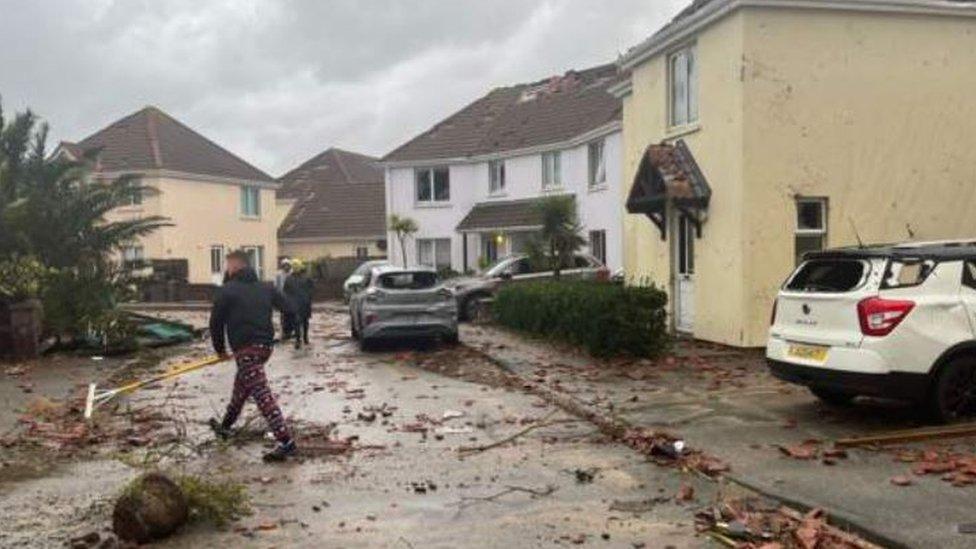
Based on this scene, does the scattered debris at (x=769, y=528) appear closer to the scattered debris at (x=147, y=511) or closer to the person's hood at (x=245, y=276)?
the scattered debris at (x=147, y=511)

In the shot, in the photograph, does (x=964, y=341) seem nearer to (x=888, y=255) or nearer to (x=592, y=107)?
(x=888, y=255)

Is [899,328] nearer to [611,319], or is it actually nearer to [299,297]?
[611,319]

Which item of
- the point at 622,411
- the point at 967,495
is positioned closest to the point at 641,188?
the point at 622,411

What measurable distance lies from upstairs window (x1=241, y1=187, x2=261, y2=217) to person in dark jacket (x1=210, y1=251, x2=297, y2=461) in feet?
135

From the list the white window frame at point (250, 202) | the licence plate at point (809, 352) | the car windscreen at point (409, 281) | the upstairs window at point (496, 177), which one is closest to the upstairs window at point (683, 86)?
the car windscreen at point (409, 281)

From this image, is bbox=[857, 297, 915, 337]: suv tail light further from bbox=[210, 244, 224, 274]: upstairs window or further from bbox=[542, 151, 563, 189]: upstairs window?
bbox=[210, 244, 224, 274]: upstairs window

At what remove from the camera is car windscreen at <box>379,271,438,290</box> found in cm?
1859

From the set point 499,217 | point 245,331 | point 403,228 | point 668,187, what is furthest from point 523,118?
point 245,331

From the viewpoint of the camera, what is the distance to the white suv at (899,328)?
9.10 meters

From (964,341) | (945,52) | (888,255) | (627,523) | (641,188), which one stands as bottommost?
(627,523)

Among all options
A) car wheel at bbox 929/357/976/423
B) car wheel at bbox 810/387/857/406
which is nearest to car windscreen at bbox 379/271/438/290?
car wheel at bbox 810/387/857/406

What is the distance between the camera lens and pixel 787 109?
15703 millimetres

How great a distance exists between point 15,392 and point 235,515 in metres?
8.09

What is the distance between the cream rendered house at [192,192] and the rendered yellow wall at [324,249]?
3726mm
